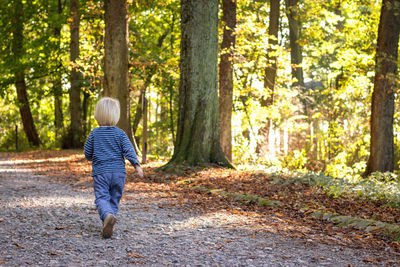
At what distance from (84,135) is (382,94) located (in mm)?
14233

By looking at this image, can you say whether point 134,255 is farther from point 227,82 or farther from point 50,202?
point 227,82

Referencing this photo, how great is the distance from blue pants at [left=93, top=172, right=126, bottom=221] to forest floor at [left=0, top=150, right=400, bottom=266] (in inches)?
13.3

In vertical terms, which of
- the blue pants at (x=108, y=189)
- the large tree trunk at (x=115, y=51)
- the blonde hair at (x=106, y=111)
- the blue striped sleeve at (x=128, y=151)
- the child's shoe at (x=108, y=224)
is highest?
the large tree trunk at (x=115, y=51)

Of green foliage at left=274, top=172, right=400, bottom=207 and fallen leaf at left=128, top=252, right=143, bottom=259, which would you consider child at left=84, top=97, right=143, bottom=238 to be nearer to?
fallen leaf at left=128, top=252, right=143, bottom=259

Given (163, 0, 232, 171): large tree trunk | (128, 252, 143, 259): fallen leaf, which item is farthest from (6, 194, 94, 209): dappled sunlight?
(163, 0, 232, 171): large tree trunk

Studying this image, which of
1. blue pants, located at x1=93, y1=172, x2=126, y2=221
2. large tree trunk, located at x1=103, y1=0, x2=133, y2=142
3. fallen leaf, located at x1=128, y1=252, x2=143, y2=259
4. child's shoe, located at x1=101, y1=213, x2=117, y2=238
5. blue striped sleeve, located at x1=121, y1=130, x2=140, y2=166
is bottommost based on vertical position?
fallen leaf, located at x1=128, y1=252, x2=143, y2=259

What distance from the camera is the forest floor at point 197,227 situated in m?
3.93

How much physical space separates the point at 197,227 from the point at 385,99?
9.44m

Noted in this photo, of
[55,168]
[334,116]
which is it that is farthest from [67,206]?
[334,116]

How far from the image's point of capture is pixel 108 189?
478 cm

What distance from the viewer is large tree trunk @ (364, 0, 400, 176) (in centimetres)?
1251

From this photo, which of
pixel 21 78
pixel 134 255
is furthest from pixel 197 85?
pixel 21 78

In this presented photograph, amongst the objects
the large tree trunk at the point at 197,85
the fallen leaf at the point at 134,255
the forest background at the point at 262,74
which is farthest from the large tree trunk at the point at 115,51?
the fallen leaf at the point at 134,255

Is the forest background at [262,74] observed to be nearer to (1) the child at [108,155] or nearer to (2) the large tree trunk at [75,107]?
(2) the large tree trunk at [75,107]
